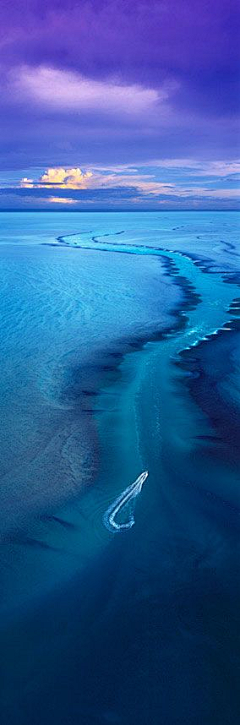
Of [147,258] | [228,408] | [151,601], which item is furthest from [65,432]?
[147,258]

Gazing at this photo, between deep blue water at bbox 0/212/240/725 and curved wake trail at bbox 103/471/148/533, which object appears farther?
curved wake trail at bbox 103/471/148/533

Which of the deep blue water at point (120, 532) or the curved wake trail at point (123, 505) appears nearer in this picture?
the deep blue water at point (120, 532)

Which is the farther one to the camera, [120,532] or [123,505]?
[123,505]

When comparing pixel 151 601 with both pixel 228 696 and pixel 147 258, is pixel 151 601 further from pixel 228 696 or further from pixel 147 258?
pixel 147 258
